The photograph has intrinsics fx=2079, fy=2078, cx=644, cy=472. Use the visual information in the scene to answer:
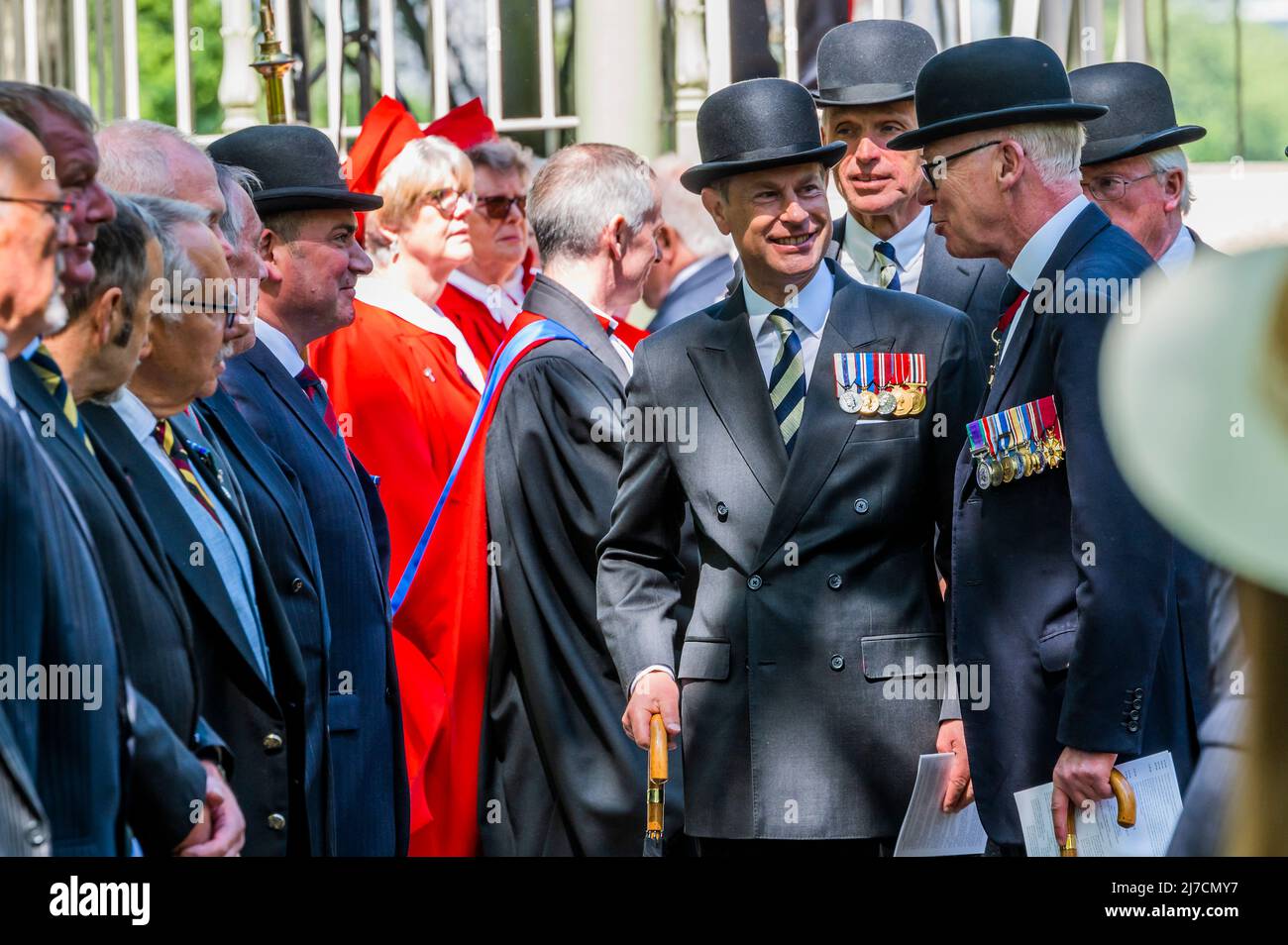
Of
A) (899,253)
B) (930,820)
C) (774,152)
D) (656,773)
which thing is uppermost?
(774,152)

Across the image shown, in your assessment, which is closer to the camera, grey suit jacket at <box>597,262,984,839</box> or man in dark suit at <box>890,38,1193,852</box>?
man in dark suit at <box>890,38,1193,852</box>

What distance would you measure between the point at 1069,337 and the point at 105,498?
160 centimetres

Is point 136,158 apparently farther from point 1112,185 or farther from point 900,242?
point 1112,185

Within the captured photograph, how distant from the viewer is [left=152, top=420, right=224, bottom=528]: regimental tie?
3336 mm

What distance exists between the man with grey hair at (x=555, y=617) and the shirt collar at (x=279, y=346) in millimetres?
709

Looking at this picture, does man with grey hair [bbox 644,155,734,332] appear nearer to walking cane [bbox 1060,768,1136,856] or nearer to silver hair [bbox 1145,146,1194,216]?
silver hair [bbox 1145,146,1194,216]

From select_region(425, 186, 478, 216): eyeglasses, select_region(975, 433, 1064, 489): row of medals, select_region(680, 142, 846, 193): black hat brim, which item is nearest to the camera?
select_region(975, 433, 1064, 489): row of medals

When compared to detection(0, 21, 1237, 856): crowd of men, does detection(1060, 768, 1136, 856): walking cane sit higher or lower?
lower

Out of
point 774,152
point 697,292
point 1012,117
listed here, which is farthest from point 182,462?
point 697,292

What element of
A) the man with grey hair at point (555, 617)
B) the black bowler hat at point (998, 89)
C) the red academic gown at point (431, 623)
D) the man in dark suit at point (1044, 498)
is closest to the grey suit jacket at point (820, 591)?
the man in dark suit at point (1044, 498)

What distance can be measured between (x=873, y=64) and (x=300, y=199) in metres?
1.41

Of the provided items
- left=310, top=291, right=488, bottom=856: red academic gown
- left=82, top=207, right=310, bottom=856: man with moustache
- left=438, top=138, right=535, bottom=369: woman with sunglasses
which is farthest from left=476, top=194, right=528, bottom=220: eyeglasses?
left=82, top=207, right=310, bottom=856: man with moustache

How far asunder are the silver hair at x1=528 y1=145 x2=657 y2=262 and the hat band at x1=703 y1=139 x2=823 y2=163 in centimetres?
90

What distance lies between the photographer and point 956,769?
12.5 ft
